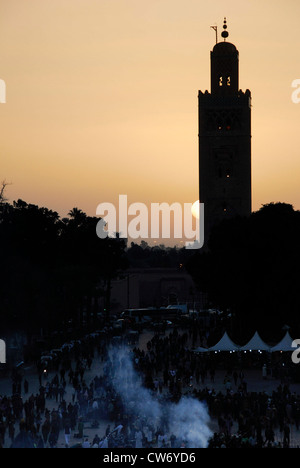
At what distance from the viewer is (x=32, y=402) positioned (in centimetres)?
4494

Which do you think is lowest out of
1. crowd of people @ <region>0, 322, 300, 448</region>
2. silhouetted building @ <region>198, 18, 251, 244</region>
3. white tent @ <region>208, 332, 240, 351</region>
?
crowd of people @ <region>0, 322, 300, 448</region>

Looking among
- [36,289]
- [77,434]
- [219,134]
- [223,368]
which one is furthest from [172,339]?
[219,134]

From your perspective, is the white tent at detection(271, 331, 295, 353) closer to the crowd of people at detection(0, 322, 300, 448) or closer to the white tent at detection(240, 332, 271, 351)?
the white tent at detection(240, 332, 271, 351)

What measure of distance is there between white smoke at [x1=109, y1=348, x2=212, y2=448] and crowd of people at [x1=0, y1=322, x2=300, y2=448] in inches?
7.4

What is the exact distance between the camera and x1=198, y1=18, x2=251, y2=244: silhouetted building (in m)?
114

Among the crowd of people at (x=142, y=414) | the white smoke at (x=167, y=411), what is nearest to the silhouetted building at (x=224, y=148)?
the crowd of people at (x=142, y=414)

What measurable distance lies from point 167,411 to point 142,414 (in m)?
0.94

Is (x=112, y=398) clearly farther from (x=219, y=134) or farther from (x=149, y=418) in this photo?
(x=219, y=134)

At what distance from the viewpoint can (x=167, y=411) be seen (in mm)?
43312

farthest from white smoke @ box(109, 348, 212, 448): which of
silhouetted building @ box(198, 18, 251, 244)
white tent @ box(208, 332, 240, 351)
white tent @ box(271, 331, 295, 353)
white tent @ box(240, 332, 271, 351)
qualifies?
silhouetted building @ box(198, 18, 251, 244)

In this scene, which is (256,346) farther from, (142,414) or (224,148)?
(224,148)

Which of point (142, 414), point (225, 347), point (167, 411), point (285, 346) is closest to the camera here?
point (142, 414)

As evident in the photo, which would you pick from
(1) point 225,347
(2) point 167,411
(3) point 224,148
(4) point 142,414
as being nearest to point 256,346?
(1) point 225,347

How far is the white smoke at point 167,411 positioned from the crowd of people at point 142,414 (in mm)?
188
